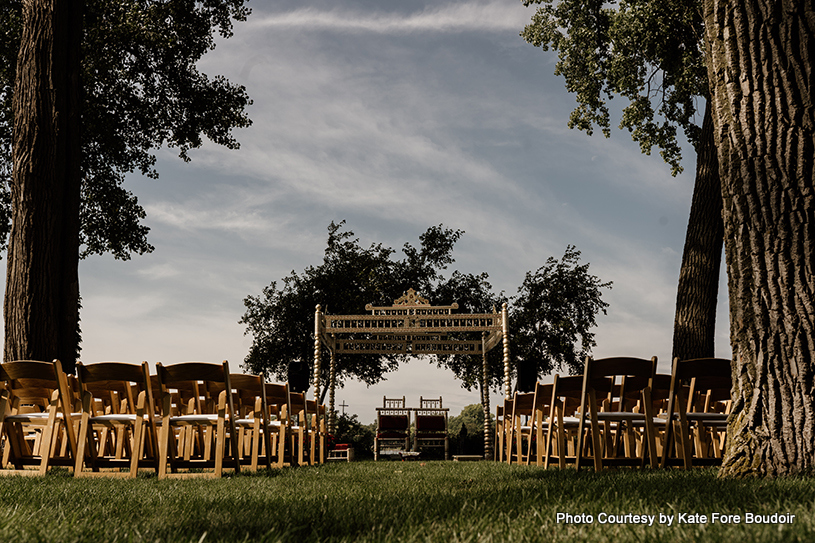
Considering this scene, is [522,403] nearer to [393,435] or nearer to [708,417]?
[708,417]

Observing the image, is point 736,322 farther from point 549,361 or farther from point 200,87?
point 549,361

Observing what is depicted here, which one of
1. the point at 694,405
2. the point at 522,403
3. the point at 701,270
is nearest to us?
the point at 694,405

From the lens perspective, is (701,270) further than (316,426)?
No

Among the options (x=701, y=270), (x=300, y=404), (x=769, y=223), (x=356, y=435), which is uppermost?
(x=701, y=270)

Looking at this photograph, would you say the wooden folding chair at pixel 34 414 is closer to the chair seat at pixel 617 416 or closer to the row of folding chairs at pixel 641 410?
the row of folding chairs at pixel 641 410

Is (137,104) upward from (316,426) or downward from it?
upward

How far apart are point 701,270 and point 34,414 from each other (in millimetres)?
9046

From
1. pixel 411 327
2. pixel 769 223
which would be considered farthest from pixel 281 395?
pixel 411 327

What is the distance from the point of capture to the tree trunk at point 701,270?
933 cm

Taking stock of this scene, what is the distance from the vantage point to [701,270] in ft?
31.6

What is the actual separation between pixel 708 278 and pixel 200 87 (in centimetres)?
1292

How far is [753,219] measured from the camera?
12.5 feet

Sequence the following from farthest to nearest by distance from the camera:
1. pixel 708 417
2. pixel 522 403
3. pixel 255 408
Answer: pixel 522 403 → pixel 255 408 → pixel 708 417

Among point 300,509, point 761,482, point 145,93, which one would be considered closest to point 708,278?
point 761,482
